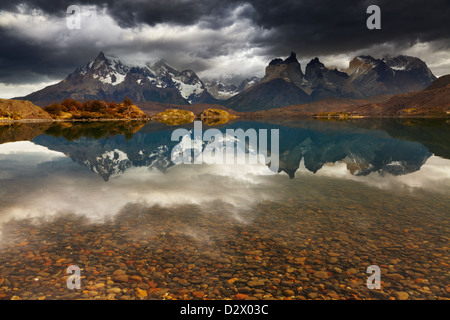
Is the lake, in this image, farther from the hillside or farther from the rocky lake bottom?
the hillside

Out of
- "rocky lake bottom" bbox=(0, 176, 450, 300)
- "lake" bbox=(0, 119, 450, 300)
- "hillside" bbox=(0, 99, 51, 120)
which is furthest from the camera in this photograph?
"hillside" bbox=(0, 99, 51, 120)

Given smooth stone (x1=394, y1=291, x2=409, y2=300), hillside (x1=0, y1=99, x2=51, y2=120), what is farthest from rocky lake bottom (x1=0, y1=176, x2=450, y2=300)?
hillside (x1=0, y1=99, x2=51, y2=120)

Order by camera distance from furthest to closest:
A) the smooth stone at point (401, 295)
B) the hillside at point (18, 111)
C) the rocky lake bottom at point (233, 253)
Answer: the hillside at point (18, 111) < the rocky lake bottom at point (233, 253) < the smooth stone at point (401, 295)

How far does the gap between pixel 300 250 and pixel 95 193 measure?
49.6ft

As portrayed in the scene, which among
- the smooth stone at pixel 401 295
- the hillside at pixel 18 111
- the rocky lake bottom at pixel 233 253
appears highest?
the hillside at pixel 18 111

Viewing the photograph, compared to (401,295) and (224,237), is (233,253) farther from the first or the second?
(401,295)

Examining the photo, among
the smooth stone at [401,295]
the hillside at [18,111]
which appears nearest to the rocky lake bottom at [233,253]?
the smooth stone at [401,295]

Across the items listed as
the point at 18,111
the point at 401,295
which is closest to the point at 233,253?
the point at 401,295

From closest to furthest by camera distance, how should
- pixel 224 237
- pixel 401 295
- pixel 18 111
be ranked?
pixel 401 295, pixel 224 237, pixel 18 111

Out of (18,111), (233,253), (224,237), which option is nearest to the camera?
(233,253)

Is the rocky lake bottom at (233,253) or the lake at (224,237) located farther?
the lake at (224,237)

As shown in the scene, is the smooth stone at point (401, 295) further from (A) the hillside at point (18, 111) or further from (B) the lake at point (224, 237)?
(A) the hillside at point (18, 111)
